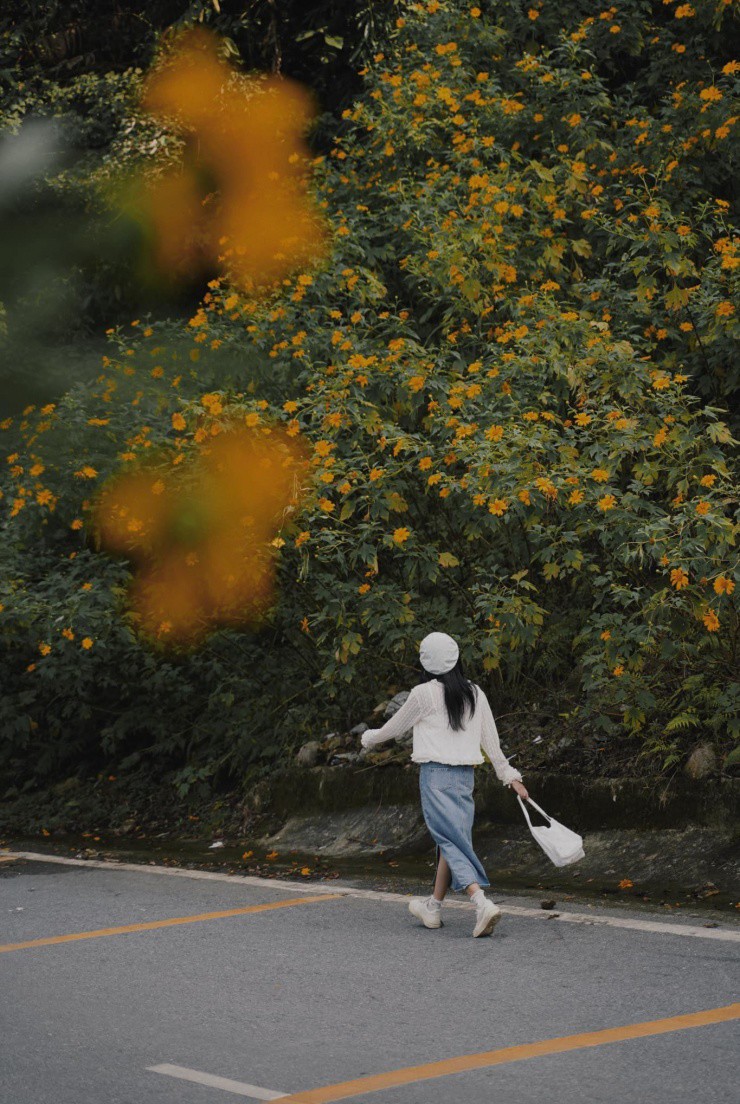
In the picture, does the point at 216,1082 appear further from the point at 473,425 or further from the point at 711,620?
the point at 473,425

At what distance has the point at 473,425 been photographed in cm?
784

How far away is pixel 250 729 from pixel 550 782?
2743 mm

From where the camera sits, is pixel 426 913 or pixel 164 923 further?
pixel 164 923

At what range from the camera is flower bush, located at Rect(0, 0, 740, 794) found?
7598mm

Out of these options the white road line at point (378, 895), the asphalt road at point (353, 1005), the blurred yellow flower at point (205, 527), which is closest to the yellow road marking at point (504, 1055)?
the asphalt road at point (353, 1005)

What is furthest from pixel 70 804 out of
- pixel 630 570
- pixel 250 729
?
pixel 630 570

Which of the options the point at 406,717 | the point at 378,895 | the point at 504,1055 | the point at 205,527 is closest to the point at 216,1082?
the point at 504,1055

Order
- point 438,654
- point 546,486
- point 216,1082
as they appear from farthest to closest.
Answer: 1. point 546,486
2. point 438,654
3. point 216,1082

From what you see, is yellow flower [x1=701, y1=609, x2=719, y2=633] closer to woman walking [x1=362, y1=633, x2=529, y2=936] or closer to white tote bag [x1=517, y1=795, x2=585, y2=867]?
woman walking [x1=362, y1=633, x2=529, y2=936]

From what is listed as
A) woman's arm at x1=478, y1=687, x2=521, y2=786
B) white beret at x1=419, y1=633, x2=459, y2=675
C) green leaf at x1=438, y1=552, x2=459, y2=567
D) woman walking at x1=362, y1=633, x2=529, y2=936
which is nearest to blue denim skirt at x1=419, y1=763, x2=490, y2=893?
woman walking at x1=362, y1=633, x2=529, y2=936

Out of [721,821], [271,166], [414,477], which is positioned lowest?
[721,821]

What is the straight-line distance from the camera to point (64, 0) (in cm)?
1453

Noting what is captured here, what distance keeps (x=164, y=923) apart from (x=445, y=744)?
5.15 feet

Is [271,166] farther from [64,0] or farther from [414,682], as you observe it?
[414,682]
